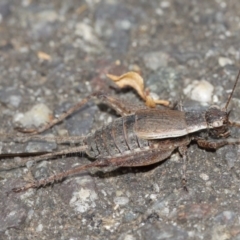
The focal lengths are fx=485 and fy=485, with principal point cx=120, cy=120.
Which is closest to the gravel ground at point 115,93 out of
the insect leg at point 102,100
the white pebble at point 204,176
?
the white pebble at point 204,176

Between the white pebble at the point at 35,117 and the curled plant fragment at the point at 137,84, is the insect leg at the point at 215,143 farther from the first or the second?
the white pebble at the point at 35,117

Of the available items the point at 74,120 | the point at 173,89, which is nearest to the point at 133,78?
the point at 173,89

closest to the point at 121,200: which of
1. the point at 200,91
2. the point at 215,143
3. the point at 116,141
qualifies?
the point at 116,141

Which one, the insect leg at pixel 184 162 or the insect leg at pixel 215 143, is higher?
the insect leg at pixel 215 143

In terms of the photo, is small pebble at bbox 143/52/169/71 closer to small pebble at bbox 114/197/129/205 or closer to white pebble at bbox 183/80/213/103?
white pebble at bbox 183/80/213/103

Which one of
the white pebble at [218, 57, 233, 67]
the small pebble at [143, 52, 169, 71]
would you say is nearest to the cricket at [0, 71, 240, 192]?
the white pebble at [218, 57, 233, 67]

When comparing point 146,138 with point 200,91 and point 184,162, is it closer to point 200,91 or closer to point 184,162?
point 184,162
